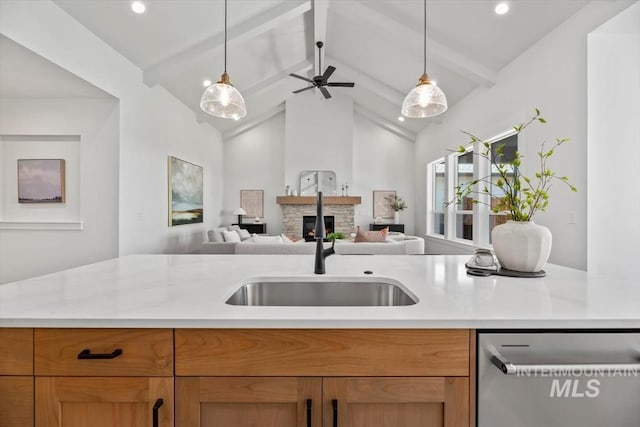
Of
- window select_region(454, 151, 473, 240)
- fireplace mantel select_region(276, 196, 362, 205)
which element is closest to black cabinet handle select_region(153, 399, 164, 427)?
window select_region(454, 151, 473, 240)

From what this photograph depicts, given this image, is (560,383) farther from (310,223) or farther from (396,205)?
(396,205)

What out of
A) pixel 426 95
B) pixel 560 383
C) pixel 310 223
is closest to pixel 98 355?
pixel 560 383

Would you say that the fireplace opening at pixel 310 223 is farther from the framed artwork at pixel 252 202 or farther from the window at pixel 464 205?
the window at pixel 464 205

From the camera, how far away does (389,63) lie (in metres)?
5.07

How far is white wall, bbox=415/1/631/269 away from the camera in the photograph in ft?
8.84

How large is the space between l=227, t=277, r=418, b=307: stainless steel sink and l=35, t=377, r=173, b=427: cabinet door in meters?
0.50

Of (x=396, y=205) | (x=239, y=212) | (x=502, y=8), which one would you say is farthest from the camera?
(x=396, y=205)

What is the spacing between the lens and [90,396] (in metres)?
0.80

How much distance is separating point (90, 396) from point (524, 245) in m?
1.55

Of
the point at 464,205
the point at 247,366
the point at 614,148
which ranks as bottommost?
the point at 247,366

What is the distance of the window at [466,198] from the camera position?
422cm

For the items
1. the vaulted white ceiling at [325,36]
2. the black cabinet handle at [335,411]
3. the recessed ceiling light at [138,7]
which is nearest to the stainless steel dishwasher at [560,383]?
the black cabinet handle at [335,411]

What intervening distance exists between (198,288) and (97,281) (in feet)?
1.39

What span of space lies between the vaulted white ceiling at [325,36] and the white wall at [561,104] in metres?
0.17
